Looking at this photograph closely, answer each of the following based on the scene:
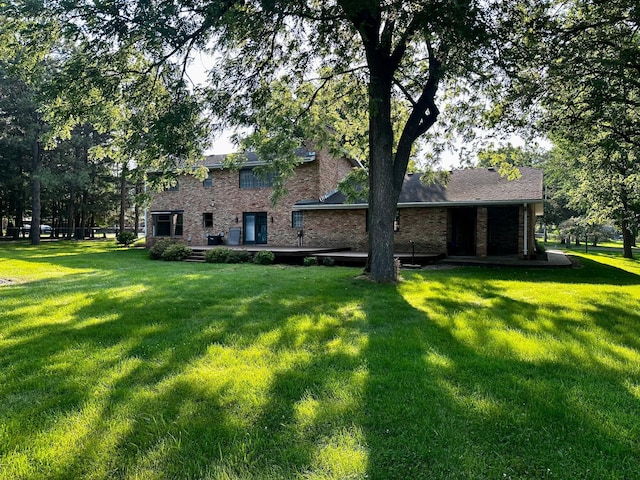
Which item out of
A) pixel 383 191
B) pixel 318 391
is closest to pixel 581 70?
pixel 383 191

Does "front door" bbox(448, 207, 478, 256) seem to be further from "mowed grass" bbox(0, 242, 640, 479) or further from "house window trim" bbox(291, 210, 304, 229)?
"mowed grass" bbox(0, 242, 640, 479)

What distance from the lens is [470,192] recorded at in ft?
53.5

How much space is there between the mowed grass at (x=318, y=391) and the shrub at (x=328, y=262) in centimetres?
801

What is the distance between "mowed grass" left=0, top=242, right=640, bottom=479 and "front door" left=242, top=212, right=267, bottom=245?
557 inches

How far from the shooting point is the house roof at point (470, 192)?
14.9m

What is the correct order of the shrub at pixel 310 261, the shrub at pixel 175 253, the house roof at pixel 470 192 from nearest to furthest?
the house roof at pixel 470 192 → the shrub at pixel 310 261 → the shrub at pixel 175 253

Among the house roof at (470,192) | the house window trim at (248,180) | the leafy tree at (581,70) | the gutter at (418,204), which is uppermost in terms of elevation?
the leafy tree at (581,70)

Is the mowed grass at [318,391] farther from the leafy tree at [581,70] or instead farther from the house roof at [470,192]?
the house roof at [470,192]

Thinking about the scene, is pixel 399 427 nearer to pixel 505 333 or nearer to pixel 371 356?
pixel 371 356

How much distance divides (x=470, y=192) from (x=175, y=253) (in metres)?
13.4

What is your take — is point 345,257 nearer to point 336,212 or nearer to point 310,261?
point 310,261

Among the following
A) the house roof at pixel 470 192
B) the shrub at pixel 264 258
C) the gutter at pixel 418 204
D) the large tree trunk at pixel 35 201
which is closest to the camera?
the gutter at pixel 418 204

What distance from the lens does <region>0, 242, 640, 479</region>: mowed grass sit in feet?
7.87

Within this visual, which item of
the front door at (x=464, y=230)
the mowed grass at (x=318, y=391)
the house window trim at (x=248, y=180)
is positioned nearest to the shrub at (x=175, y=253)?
the house window trim at (x=248, y=180)
